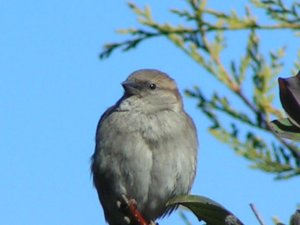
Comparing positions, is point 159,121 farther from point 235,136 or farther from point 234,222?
point 234,222

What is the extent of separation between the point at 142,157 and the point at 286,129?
3.71m

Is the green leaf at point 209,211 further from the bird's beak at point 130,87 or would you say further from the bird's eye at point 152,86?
the bird's eye at point 152,86

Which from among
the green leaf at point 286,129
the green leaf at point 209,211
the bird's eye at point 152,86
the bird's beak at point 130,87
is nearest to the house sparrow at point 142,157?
the bird's beak at point 130,87

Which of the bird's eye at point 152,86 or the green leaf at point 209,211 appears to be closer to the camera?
the green leaf at point 209,211

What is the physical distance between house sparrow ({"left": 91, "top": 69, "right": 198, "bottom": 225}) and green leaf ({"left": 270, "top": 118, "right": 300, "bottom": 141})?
368 centimetres

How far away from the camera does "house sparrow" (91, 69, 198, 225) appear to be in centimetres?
518

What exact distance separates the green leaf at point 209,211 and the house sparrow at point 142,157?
3472 millimetres

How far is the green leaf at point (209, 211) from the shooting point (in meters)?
1.41

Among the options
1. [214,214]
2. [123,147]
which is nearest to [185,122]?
[123,147]

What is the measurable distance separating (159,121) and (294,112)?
4057 mm

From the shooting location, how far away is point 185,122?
5.59 meters

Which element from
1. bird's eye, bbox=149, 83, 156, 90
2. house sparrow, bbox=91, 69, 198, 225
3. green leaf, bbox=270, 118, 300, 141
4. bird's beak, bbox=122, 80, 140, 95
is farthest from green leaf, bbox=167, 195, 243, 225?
bird's eye, bbox=149, 83, 156, 90

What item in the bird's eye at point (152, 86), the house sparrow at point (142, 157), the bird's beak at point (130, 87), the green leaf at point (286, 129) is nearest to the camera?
the green leaf at point (286, 129)

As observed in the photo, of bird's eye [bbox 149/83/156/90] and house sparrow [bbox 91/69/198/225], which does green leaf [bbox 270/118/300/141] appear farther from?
bird's eye [bbox 149/83/156/90]
